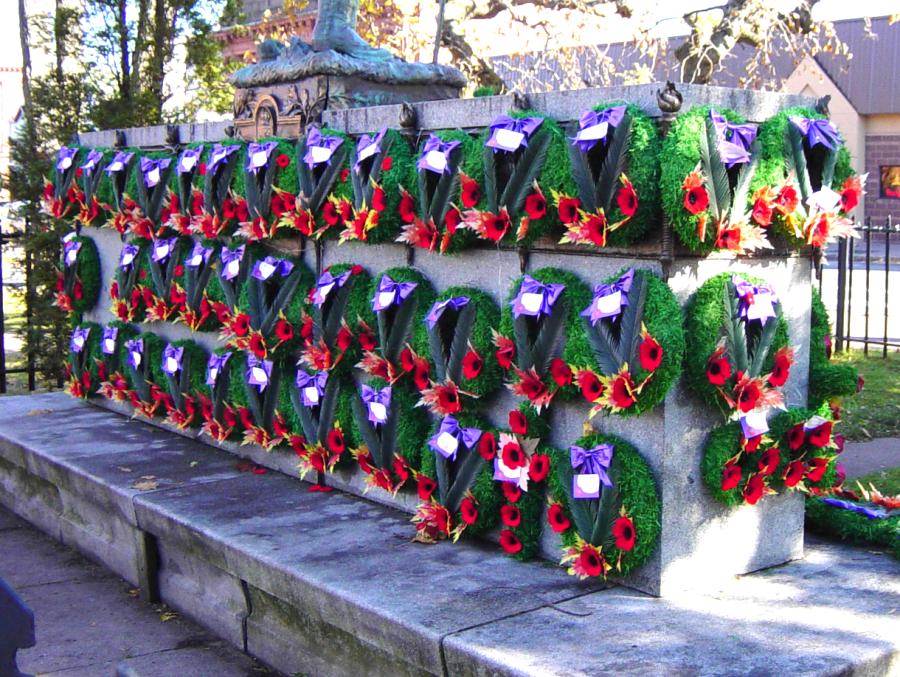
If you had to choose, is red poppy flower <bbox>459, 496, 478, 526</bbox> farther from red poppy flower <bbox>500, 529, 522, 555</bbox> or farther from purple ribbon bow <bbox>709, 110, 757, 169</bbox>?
purple ribbon bow <bbox>709, 110, 757, 169</bbox>

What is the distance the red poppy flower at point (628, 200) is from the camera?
157 inches

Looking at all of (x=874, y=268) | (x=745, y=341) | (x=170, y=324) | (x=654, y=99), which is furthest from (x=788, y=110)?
(x=874, y=268)

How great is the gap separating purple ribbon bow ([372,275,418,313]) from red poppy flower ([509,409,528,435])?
0.91 metres

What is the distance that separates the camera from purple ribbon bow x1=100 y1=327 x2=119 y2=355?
7.66 m

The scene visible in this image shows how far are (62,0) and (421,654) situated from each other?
9143 millimetres

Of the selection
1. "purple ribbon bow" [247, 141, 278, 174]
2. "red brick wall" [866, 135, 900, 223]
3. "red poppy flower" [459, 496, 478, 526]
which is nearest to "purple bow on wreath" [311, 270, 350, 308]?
"purple ribbon bow" [247, 141, 278, 174]

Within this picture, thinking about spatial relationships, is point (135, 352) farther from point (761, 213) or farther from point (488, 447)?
point (761, 213)

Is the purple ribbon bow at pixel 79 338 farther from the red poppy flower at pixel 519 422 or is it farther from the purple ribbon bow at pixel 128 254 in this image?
the red poppy flower at pixel 519 422

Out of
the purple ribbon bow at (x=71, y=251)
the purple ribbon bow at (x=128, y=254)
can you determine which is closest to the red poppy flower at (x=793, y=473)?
the purple ribbon bow at (x=128, y=254)

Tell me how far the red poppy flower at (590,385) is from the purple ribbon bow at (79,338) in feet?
16.1

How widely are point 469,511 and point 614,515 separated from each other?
2.50 ft

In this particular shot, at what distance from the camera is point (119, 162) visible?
7363 millimetres

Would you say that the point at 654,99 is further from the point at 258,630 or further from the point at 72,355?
the point at 72,355

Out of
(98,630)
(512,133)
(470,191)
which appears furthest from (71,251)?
(512,133)
